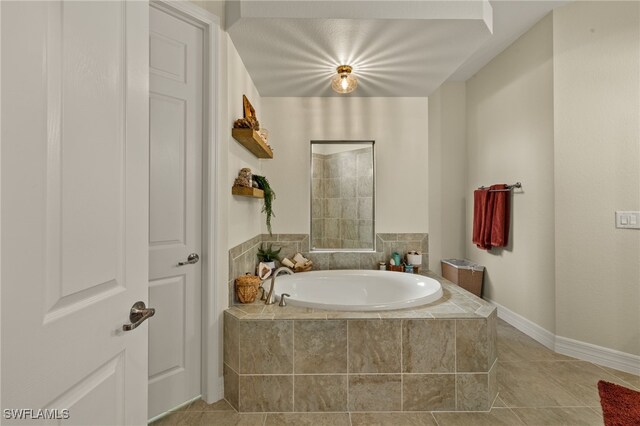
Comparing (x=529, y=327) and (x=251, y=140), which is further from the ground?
(x=251, y=140)

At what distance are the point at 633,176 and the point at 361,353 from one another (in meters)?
2.20

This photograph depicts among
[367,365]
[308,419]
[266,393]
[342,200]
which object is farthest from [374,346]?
[342,200]

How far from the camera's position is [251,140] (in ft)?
7.04

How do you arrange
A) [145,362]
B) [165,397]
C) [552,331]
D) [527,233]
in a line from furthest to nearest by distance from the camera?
1. [527,233]
2. [552,331]
3. [165,397]
4. [145,362]

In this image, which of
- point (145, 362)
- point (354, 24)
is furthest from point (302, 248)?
point (145, 362)

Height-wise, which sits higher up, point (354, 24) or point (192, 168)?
point (354, 24)

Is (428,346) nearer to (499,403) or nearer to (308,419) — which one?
(499,403)

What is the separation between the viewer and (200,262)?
6.06 ft

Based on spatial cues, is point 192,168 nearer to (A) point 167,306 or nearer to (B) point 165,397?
(A) point 167,306

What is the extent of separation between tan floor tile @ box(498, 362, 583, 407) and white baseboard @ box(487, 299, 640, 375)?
34cm

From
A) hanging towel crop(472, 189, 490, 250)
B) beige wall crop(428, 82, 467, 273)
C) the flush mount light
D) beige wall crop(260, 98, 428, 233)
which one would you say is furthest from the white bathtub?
the flush mount light

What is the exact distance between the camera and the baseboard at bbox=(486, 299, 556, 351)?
2502 millimetres

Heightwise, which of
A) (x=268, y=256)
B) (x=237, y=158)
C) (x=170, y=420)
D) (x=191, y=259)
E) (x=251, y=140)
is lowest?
(x=170, y=420)

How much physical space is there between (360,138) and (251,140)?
1.26 m
